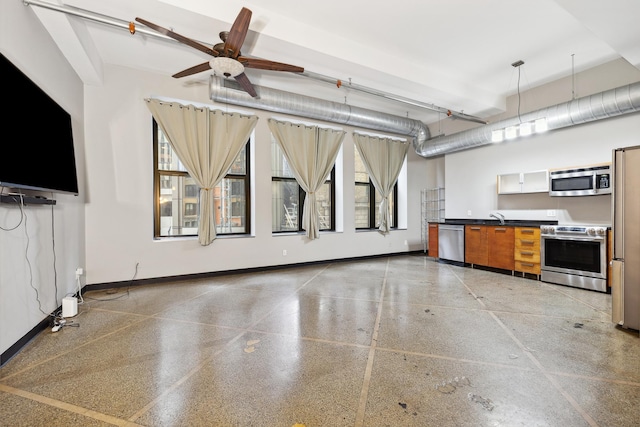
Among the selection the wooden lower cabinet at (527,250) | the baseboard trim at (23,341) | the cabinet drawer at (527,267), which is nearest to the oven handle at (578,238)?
the wooden lower cabinet at (527,250)

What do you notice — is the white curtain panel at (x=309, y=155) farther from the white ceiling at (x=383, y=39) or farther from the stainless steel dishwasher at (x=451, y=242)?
the stainless steel dishwasher at (x=451, y=242)

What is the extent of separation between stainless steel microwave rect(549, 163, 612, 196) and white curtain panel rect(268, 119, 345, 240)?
370cm

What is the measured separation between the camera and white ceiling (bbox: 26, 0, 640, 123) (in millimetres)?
2906

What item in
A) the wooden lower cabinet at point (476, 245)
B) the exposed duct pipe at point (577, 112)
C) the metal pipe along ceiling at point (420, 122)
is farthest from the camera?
the wooden lower cabinet at point (476, 245)

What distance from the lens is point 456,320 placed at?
9.57 ft

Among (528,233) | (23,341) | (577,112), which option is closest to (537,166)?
(577,112)

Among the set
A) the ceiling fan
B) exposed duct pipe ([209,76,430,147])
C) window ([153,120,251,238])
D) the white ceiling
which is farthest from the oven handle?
window ([153,120,251,238])

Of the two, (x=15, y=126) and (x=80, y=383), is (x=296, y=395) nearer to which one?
(x=80, y=383)

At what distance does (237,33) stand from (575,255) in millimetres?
5231

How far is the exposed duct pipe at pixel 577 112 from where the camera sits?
3.78 metres

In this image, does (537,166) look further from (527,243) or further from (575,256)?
(575,256)

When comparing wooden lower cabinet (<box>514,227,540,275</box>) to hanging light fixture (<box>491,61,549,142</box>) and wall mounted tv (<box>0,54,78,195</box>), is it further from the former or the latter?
wall mounted tv (<box>0,54,78,195</box>)

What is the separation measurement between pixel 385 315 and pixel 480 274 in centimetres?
287

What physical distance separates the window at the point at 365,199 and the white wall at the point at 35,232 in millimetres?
4958
